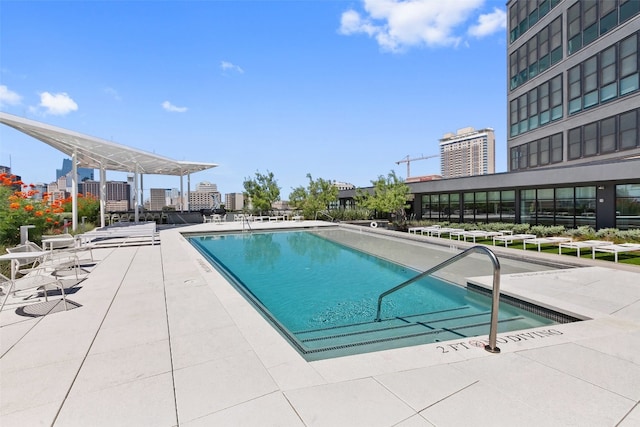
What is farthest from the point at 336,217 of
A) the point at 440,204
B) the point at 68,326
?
the point at 68,326

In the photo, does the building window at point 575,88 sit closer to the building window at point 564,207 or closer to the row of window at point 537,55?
the row of window at point 537,55

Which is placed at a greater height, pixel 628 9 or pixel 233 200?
pixel 628 9

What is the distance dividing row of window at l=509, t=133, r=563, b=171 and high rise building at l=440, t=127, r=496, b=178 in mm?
97797

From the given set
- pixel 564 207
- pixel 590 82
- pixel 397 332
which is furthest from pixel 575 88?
pixel 397 332

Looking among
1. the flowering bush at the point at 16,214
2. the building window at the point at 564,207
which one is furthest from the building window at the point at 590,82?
the flowering bush at the point at 16,214

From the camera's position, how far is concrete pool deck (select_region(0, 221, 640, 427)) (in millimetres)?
2434

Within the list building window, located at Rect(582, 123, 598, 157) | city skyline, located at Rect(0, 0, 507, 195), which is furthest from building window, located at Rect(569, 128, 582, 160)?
city skyline, located at Rect(0, 0, 507, 195)

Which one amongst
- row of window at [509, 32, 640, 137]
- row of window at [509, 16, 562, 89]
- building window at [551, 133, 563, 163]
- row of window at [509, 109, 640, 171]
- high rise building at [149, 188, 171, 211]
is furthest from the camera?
high rise building at [149, 188, 171, 211]

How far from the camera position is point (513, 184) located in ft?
55.4

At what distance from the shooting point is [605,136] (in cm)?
1585

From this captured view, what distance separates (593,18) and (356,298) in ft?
64.9

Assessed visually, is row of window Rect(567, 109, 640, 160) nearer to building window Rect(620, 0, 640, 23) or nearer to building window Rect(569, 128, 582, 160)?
building window Rect(569, 128, 582, 160)

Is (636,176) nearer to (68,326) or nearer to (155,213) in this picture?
(68,326)

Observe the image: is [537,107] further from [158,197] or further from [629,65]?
[158,197]
